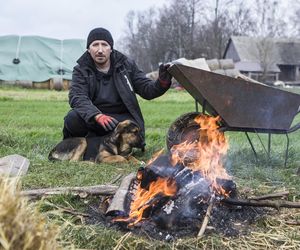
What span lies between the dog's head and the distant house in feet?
163

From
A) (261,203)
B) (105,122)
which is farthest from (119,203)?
(105,122)

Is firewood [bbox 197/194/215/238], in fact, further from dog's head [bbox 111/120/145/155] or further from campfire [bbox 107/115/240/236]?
dog's head [bbox 111/120/145/155]

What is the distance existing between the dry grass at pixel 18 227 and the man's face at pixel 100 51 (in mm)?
4091

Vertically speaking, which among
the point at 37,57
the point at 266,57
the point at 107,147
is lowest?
the point at 266,57

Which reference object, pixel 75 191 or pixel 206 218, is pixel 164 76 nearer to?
pixel 75 191

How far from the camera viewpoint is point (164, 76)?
5.66m

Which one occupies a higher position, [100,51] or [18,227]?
[100,51]

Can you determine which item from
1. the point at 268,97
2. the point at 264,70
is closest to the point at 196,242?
the point at 268,97

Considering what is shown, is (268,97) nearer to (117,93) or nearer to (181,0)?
(117,93)

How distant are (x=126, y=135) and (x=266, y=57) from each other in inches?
2142

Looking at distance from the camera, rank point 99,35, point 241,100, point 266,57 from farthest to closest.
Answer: point 266,57 → point 99,35 → point 241,100

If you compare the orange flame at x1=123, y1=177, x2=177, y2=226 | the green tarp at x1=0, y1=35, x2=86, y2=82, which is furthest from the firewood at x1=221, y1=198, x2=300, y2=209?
the green tarp at x1=0, y1=35, x2=86, y2=82

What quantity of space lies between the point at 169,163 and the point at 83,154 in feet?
8.02

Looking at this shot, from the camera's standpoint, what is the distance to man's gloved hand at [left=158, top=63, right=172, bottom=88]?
215 inches
